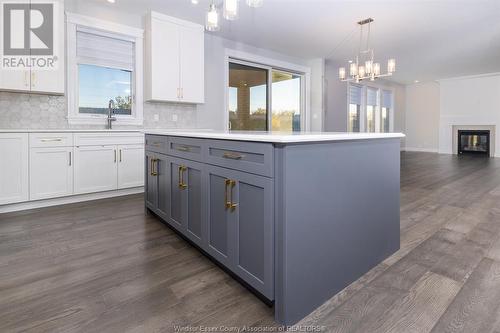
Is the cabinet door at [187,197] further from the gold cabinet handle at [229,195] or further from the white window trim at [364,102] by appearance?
the white window trim at [364,102]

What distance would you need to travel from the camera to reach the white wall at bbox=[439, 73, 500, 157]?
30.1ft

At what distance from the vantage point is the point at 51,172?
3486 millimetres

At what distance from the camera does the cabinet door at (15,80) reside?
10.6 ft

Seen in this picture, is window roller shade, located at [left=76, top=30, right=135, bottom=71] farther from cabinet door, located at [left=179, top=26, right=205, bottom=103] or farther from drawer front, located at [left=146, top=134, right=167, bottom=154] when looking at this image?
drawer front, located at [left=146, top=134, right=167, bottom=154]

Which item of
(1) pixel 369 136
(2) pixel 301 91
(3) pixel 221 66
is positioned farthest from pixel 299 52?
(1) pixel 369 136

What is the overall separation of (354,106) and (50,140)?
8178 millimetres

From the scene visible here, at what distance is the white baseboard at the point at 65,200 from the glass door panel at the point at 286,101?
358 cm

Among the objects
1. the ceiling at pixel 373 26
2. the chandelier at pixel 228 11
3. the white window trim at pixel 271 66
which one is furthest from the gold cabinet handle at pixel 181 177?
the white window trim at pixel 271 66

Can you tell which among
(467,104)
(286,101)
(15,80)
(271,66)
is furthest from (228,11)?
(467,104)

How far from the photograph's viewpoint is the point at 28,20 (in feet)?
11.1

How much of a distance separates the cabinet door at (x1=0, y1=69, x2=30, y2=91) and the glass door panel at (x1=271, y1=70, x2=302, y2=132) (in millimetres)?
4456

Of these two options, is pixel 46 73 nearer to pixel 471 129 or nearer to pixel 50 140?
pixel 50 140

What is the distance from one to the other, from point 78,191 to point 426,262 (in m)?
3.81

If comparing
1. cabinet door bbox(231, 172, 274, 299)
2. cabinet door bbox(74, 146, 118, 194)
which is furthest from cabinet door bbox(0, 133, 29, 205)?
cabinet door bbox(231, 172, 274, 299)
